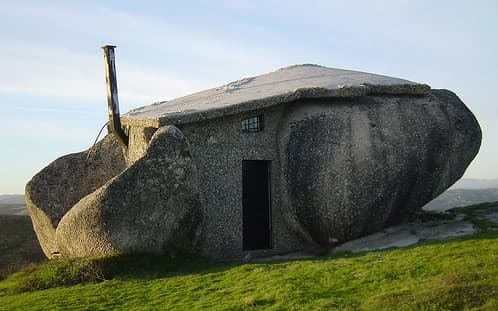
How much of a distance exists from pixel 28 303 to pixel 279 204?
24.6 feet

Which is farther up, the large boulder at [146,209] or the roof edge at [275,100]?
the roof edge at [275,100]

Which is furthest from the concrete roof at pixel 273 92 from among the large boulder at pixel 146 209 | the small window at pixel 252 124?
the large boulder at pixel 146 209

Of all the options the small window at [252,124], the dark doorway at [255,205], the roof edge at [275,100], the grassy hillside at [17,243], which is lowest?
the grassy hillside at [17,243]

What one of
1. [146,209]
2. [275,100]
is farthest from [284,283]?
[275,100]

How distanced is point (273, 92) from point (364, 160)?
3261mm

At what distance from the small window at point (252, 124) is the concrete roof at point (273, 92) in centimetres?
65

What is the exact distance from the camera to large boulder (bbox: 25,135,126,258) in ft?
58.9

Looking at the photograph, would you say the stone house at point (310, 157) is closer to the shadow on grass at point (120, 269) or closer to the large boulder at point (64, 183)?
the large boulder at point (64, 183)

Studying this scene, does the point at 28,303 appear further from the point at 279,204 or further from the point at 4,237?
the point at 4,237

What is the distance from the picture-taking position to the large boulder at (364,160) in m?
15.8

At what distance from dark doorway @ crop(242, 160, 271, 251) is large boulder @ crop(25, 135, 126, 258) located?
4.29 meters

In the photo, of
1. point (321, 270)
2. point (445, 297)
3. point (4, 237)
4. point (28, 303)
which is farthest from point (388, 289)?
point (4, 237)

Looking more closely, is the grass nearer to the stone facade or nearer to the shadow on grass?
the shadow on grass

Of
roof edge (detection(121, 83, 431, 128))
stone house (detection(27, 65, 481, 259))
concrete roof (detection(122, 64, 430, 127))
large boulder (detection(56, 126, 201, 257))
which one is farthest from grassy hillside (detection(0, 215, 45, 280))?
roof edge (detection(121, 83, 431, 128))
